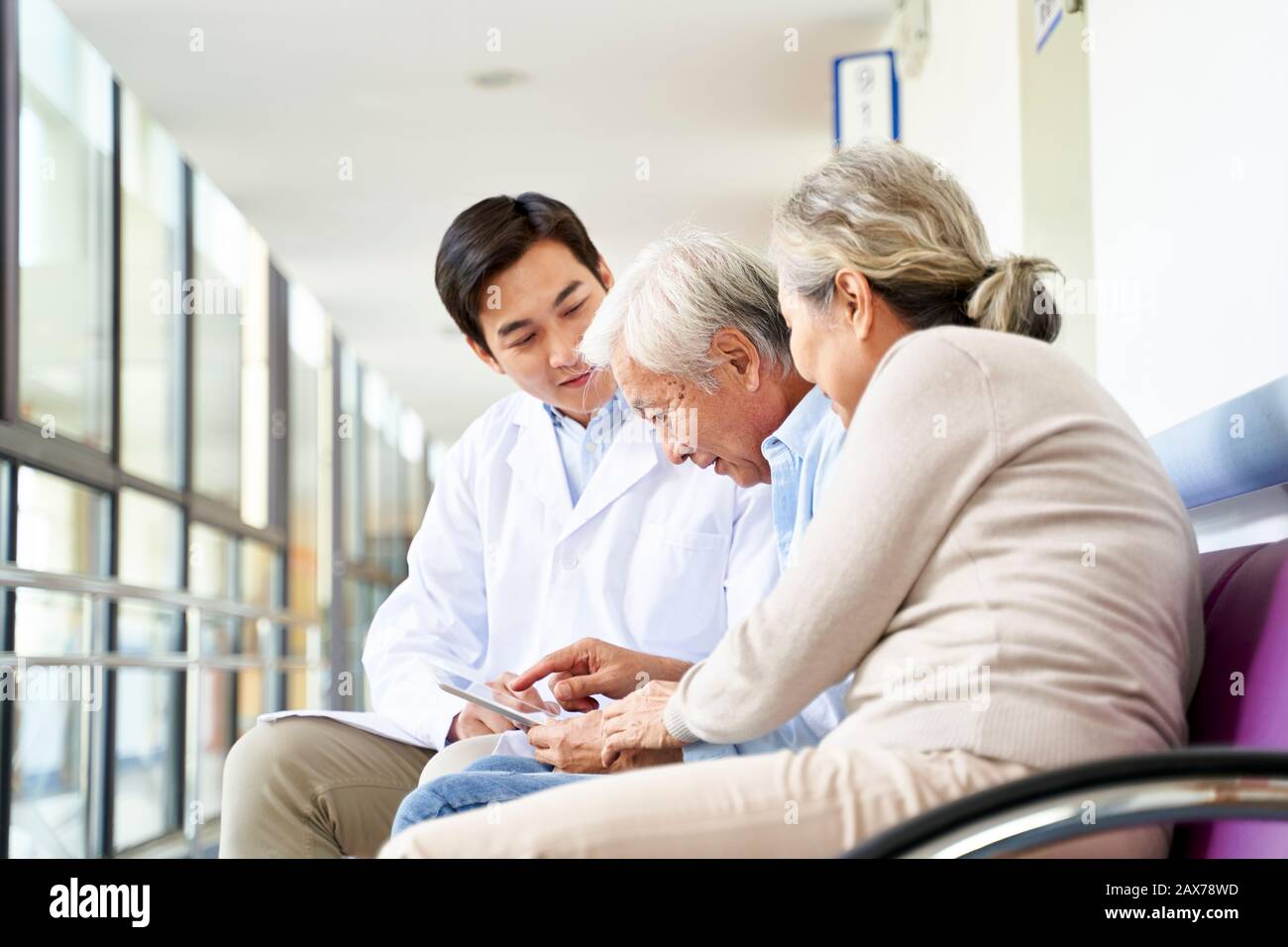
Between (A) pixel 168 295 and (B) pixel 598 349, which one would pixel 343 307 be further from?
(B) pixel 598 349

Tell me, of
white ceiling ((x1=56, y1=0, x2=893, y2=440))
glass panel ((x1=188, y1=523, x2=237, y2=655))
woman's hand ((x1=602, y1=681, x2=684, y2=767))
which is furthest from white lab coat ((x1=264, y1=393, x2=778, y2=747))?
glass panel ((x1=188, y1=523, x2=237, y2=655))

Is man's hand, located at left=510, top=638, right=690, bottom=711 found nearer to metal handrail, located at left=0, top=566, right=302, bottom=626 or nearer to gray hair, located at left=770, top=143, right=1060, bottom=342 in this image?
gray hair, located at left=770, top=143, right=1060, bottom=342

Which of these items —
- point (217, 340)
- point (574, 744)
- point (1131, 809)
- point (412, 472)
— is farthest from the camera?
point (412, 472)

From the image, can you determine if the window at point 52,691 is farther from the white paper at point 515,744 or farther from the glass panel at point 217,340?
the white paper at point 515,744

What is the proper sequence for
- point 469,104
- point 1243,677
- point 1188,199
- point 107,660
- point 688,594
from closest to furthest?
1. point 1243,677
2. point 1188,199
3. point 688,594
4. point 107,660
5. point 469,104

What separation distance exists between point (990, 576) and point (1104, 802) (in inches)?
11.6

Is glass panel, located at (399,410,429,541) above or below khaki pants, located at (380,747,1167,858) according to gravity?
above

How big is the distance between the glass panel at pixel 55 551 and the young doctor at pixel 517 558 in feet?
7.45

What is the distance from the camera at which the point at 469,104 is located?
6.23 m

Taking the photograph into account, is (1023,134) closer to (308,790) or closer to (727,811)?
(308,790)

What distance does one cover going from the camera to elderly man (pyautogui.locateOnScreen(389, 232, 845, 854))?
1.92m

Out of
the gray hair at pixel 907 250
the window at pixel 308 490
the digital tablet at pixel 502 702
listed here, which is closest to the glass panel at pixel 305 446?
the window at pixel 308 490

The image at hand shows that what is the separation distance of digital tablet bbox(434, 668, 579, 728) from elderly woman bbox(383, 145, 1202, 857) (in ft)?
1.85

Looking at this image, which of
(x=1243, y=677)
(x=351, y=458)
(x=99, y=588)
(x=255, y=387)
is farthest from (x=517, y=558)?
(x=351, y=458)
